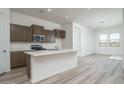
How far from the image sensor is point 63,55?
3.75m

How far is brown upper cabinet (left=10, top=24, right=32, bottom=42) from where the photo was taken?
3.90 meters

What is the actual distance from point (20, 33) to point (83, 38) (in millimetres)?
5265

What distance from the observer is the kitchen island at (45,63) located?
262 centimetres

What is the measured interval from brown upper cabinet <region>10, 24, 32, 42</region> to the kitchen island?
1.54m

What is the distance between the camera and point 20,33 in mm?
4145

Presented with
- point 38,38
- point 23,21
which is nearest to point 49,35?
point 38,38

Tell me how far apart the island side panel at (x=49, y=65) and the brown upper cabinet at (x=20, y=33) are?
1.99 m

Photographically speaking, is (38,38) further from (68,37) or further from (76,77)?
(76,77)

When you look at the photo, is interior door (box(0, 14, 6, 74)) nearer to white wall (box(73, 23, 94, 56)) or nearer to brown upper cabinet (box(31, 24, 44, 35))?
brown upper cabinet (box(31, 24, 44, 35))

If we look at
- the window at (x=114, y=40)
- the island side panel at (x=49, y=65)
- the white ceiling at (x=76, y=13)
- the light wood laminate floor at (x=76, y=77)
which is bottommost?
the light wood laminate floor at (x=76, y=77)

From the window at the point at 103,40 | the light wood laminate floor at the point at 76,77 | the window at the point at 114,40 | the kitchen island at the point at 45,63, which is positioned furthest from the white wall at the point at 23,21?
the window at the point at 114,40

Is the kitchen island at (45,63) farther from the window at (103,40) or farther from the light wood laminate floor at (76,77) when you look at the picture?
the window at (103,40)

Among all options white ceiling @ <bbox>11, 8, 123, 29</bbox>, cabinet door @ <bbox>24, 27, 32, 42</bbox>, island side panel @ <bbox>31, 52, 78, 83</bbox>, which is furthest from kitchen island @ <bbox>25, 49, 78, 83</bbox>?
white ceiling @ <bbox>11, 8, 123, 29</bbox>
